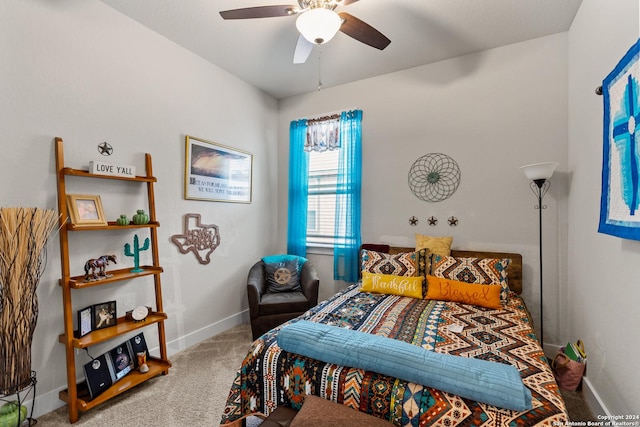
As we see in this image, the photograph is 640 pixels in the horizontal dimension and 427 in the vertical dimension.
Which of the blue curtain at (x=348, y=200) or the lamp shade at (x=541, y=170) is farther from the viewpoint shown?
the blue curtain at (x=348, y=200)

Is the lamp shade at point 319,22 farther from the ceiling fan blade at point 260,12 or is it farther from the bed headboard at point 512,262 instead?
the bed headboard at point 512,262

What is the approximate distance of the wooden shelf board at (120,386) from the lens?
6.21 ft

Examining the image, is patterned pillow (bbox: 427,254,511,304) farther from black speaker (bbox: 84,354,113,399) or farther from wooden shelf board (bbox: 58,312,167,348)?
black speaker (bbox: 84,354,113,399)

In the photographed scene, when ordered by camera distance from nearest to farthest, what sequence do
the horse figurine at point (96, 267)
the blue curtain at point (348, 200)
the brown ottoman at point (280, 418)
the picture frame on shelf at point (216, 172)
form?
the brown ottoman at point (280, 418) → the horse figurine at point (96, 267) → the picture frame on shelf at point (216, 172) → the blue curtain at point (348, 200)

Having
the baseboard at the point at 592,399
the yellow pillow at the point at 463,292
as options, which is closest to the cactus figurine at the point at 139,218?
the yellow pillow at the point at 463,292

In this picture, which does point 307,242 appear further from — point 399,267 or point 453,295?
point 453,295

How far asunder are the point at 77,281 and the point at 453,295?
2.79m

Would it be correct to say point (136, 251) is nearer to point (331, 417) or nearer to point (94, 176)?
point (94, 176)

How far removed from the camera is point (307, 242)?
3.89 metres

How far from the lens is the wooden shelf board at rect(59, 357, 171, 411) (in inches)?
74.5

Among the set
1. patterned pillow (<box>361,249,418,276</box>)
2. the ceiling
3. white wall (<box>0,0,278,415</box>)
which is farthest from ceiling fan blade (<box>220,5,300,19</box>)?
patterned pillow (<box>361,249,418,276</box>)

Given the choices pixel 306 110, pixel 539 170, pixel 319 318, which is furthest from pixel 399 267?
pixel 306 110

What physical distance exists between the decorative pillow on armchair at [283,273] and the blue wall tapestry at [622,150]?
8.68 ft

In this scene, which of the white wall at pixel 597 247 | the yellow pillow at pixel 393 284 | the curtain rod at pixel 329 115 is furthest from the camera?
the curtain rod at pixel 329 115
